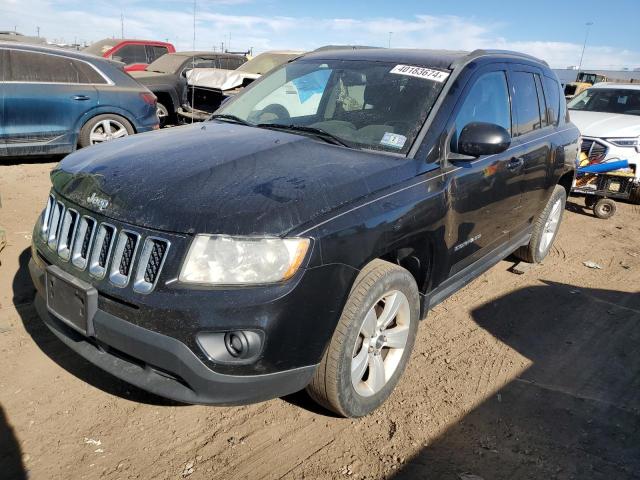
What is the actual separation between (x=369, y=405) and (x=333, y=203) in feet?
3.79

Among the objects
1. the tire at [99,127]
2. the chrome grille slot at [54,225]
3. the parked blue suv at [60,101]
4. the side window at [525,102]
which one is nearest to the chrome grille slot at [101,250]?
the chrome grille slot at [54,225]

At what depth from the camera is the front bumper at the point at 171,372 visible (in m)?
2.14

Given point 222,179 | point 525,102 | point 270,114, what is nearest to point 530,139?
point 525,102

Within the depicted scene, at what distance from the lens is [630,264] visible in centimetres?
559

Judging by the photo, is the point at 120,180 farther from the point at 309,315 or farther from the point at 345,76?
the point at 345,76

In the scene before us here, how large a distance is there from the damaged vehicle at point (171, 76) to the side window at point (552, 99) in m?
7.33

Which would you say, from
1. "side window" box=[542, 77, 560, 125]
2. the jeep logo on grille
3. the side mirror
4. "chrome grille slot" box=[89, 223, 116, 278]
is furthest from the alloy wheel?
"side window" box=[542, 77, 560, 125]

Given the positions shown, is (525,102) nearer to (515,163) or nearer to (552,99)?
(515,163)

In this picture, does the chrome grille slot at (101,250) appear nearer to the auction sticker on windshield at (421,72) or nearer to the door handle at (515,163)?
the auction sticker on windshield at (421,72)

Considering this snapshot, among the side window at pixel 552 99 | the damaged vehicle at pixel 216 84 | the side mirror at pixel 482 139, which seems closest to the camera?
the side mirror at pixel 482 139

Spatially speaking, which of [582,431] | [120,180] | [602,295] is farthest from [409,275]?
[602,295]

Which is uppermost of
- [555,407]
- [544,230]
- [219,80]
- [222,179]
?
[219,80]

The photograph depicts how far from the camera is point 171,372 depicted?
2.18m

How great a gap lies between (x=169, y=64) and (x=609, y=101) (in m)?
9.41
